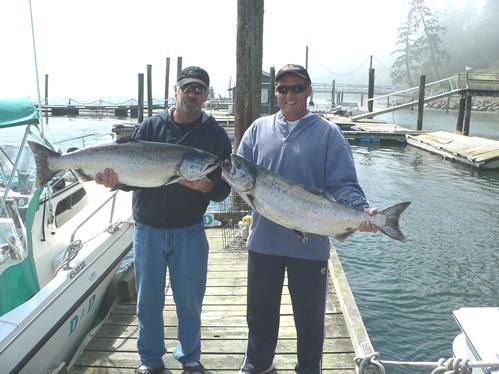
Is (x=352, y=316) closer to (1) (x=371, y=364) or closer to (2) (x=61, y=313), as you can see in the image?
(1) (x=371, y=364)

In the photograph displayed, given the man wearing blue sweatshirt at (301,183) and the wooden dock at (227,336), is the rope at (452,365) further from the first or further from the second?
the wooden dock at (227,336)

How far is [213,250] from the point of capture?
7.00 m

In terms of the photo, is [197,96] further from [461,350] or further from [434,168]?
[434,168]

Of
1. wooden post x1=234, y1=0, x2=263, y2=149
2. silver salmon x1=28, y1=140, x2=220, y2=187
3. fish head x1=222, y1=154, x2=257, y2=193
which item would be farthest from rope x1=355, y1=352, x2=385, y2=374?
wooden post x1=234, y1=0, x2=263, y2=149

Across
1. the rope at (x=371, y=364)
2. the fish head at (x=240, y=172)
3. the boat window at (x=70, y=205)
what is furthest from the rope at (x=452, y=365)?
the boat window at (x=70, y=205)

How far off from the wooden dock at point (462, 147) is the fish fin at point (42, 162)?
1950cm

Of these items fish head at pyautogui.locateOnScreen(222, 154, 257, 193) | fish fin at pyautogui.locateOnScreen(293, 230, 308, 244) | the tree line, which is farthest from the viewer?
the tree line

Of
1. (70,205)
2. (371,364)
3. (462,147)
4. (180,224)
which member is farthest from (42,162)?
(462,147)

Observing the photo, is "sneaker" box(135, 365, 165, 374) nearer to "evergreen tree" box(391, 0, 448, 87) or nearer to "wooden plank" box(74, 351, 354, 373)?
"wooden plank" box(74, 351, 354, 373)

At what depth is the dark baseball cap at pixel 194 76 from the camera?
3.39 m

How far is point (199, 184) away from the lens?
10.8 feet

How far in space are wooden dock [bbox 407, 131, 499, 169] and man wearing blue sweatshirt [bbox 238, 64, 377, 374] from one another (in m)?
18.6

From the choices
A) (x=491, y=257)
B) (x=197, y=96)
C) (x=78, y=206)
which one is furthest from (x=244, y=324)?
(x=491, y=257)

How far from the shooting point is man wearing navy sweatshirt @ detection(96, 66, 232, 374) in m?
3.47
